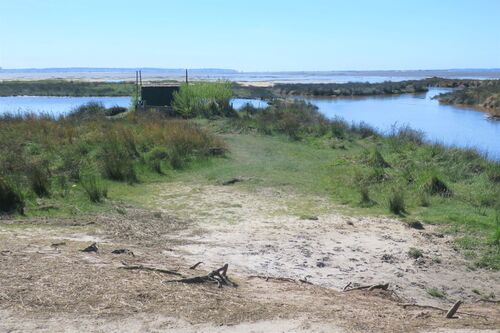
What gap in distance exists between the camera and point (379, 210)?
11133 mm

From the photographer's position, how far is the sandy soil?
5059 mm

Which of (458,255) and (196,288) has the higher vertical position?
(196,288)

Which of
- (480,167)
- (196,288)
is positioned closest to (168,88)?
(480,167)

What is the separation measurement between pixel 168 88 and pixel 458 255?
75.7ft

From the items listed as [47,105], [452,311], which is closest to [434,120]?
[47,105]

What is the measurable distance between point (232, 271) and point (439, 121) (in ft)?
107

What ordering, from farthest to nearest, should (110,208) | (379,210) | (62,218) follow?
(379,210), (110,208), (62,218)

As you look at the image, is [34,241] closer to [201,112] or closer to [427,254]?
[427,254]

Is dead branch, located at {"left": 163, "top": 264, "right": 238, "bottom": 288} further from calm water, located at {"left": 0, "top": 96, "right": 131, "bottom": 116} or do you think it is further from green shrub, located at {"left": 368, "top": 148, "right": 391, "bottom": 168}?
calm water, located at {"left": 0, "top": 96, "right": 131, "bottom": 116}

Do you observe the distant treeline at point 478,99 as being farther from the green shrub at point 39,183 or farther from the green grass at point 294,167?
the green shrub at point 39,183

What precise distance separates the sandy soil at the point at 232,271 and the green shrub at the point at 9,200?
763 millimetres

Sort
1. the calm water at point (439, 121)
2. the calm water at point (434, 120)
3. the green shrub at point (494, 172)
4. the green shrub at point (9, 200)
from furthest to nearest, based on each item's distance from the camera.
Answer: the calm water at point (434, 120), the calm water at point (439, 121), the green shrub at point (494, 172), the green shrub at point (9, 200)

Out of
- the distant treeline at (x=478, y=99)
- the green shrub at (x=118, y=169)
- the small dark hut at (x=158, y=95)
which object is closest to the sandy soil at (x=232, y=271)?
the green shrub at (x=118, y=169)

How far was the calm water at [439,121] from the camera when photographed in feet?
90.7
